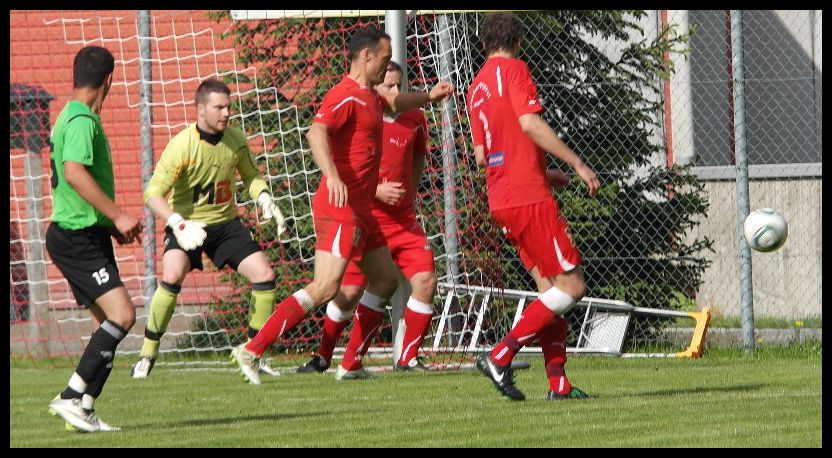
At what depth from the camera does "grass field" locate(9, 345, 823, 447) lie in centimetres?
701

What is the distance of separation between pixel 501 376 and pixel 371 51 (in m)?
2.07

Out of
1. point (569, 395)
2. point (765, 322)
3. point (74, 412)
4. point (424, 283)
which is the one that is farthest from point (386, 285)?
point (765, 322)

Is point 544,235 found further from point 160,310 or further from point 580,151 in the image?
point 580,151

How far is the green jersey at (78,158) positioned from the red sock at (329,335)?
313cm

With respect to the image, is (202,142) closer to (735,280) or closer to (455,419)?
(455,419)

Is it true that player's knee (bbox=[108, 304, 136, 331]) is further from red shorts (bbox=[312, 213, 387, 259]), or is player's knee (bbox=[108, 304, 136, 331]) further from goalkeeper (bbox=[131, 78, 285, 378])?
goalkeeper (bbox=[131, 78, 285, 378])

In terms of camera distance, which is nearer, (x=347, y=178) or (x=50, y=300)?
(x=347, y=178)

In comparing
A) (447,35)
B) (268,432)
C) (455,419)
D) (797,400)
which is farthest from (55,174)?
(447,35)

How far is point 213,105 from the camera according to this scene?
10.6 metres

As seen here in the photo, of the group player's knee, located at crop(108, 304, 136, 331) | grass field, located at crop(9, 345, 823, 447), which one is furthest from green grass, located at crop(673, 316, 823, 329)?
player's knee, located at crop(108, 304, 136, 331)

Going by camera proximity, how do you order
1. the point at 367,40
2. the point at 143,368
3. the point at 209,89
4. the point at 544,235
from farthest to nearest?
the point at 143,368
the point at 209,89
the point at 367,40
the point at 544,235

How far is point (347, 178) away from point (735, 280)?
289 inches

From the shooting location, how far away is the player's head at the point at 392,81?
10141 mm

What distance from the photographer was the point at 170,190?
1049cm
